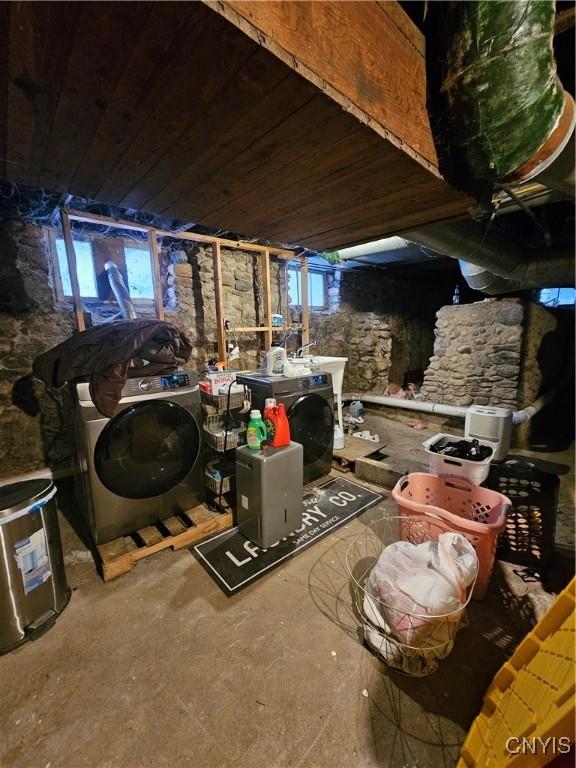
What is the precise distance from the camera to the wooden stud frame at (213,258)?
2.26m

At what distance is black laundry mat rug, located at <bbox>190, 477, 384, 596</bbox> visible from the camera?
1.66 m

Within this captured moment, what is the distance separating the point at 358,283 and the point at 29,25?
4960 millimetres

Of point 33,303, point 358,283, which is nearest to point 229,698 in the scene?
point 33,303

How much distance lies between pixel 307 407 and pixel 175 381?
40.8 inches

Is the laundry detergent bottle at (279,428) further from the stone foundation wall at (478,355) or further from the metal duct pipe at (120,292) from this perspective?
the stone foundation wall at (478,355)

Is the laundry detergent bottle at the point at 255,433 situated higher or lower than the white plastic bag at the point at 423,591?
higher

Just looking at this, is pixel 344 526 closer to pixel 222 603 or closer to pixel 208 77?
pixel 222 603

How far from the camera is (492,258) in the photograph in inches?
110

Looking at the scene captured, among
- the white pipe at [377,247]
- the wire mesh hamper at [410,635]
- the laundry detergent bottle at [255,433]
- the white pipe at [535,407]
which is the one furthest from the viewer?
the white pipe at [535,407]

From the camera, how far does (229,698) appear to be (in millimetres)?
1106

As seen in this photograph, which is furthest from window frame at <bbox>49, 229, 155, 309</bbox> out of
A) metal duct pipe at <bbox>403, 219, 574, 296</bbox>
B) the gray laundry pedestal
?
metal duct pipe at <bbox>403, 219, 574, 296</bbox>

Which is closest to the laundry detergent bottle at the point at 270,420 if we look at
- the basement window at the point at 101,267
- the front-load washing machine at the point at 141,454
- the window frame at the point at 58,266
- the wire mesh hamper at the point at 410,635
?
the front-load washing machine at the point at 141,454

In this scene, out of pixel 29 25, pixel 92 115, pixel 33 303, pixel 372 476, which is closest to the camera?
pixel 29 25

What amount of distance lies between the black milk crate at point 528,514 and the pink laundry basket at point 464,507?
0.19 meters
